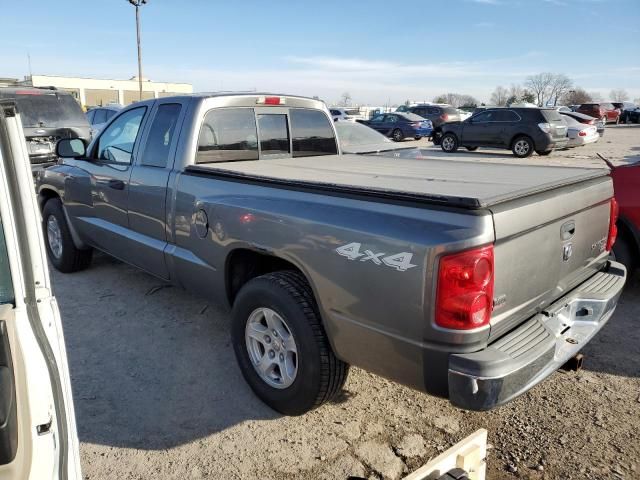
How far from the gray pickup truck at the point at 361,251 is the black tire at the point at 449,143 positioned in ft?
51.8

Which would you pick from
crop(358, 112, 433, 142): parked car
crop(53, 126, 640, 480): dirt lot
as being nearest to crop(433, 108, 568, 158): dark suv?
crop(358, 112, 433, 142): parked car

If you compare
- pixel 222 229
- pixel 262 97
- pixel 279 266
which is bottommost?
pixel 279 266

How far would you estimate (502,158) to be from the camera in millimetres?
17281

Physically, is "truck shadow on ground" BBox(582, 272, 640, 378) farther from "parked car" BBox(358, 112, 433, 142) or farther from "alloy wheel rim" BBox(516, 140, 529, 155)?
"parked car" BBox(358, 112, 433, 142)

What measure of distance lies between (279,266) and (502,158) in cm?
1557

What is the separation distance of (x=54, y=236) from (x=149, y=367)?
9.64 feet

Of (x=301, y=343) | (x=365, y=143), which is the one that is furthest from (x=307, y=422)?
(x=365, y=143)

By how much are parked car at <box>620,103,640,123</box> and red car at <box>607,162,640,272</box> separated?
43.0 meters

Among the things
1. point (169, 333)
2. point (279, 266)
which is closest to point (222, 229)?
point (279, 266)

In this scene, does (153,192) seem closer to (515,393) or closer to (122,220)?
(122,220)

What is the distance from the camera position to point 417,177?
3.27m

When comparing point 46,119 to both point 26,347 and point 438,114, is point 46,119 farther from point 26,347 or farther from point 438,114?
point 438,114

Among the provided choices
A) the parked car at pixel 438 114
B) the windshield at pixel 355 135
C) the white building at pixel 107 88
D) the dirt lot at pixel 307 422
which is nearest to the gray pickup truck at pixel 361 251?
the dirt lot at pixel 307 422

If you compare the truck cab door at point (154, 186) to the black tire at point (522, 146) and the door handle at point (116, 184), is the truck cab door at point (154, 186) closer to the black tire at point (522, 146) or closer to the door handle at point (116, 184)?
the door handle at point (116, 184)
